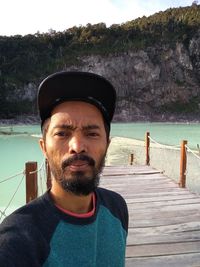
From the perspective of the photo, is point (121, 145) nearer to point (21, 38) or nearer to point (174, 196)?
point (174, 196)

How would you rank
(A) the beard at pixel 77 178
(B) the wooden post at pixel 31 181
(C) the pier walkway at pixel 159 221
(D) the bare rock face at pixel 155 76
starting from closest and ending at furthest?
(A) the beard at pixel 77 178 → (C) the pier walkway at pixel 159 221 → (B) the wooden post at pixel 31 181 → (D) the bare rock face at pixel 155 76

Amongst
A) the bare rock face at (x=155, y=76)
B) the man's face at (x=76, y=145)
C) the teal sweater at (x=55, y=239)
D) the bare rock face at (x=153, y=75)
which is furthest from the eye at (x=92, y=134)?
the bare rock face at (x=153, y=75)

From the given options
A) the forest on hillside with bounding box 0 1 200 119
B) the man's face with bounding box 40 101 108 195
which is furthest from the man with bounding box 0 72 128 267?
the forest on hillside with bounding box 0 1 200 119

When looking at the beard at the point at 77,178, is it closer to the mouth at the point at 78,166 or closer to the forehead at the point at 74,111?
the mouth at the point at 78,166

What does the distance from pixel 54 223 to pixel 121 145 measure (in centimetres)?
1953

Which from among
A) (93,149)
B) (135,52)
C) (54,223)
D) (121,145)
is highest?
(135,52)

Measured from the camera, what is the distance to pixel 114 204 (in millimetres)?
1475

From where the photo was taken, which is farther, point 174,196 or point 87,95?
point 174,196

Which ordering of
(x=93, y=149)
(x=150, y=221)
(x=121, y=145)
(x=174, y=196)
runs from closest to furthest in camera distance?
1. (x=93, y=149)
2. (x=150, y=221)
3. (x=174, y=196)
4. (x=121, y=145)

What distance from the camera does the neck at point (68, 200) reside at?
4.10ft

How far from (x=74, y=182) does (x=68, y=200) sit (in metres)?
0.07

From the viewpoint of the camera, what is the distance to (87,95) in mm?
1285

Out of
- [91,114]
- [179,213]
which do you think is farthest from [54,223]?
[179,213]

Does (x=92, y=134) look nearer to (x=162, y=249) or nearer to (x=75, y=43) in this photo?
(x=162, y=249)
